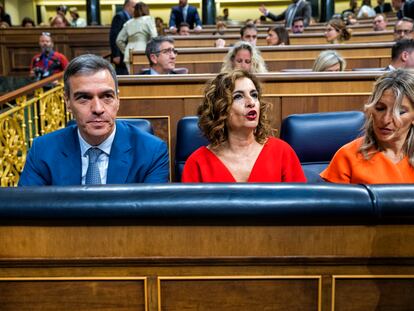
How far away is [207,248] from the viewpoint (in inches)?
39.9

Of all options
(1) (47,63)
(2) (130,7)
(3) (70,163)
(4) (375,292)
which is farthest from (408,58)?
(1) (47,63)

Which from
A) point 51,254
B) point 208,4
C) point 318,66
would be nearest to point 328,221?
point 51,254

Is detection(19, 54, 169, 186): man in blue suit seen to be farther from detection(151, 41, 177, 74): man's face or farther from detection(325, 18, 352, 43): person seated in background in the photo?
detection(325, 18, 352, 43): person seated in background

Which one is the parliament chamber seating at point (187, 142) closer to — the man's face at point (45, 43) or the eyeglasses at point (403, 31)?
the eyeglasses at point (403, 31)

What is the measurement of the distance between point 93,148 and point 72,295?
2.30ft

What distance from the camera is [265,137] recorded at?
204 centimetres

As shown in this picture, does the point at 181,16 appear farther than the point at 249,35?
Yes

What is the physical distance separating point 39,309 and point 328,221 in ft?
2.00

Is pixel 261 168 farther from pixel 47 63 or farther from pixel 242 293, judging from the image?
pixel 47 63

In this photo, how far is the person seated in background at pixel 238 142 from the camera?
193cm

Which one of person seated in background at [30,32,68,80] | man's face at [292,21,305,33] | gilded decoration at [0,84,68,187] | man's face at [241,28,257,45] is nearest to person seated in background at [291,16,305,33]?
man's face at [292,21,305,33]

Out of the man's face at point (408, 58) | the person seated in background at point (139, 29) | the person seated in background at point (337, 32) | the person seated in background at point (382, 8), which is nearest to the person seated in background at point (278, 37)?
the person seated in background at point (337, 32)

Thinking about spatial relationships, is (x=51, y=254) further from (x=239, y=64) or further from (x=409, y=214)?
(x=239, y=64)

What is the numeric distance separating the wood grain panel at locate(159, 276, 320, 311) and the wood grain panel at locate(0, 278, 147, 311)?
65mm
